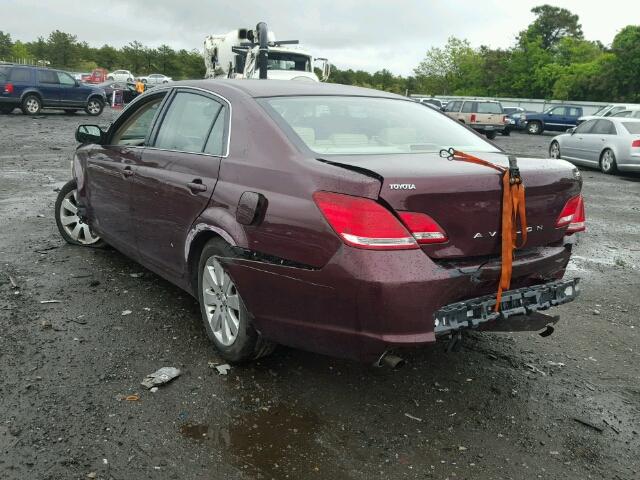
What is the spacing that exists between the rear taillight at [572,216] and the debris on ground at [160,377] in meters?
2.36

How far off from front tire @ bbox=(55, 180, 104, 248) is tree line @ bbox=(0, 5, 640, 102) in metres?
49.3

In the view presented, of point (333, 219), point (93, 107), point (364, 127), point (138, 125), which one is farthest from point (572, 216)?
point (93, 107)

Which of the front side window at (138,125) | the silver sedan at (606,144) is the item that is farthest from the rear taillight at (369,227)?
the silver sedan at (606,144)

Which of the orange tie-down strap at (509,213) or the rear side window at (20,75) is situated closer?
the orange tie-down strap at (509,213)

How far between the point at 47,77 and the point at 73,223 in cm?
2020

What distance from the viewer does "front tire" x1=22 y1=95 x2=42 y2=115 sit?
76.9 ft

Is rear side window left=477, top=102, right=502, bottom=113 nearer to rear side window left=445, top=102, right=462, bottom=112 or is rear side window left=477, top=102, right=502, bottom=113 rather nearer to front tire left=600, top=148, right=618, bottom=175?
rear side window left=445, top=102, right=462, bottom=112

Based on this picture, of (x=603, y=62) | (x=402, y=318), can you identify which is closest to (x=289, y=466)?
(x=402, y=318)

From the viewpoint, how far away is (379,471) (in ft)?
8.98

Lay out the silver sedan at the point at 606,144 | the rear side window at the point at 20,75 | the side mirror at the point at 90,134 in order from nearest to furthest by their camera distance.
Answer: the side mirror at the point at 90,134 < the silver sedan at the point at 606,144 < the rear side window at the point at 20,75

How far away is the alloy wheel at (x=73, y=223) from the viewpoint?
6.05 meters

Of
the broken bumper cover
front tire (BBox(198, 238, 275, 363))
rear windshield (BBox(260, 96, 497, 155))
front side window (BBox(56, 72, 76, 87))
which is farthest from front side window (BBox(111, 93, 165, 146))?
front side window (BBox(56, 72, 76, 87))

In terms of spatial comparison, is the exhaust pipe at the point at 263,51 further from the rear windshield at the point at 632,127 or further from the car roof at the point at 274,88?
the car roof at the point at 274,88

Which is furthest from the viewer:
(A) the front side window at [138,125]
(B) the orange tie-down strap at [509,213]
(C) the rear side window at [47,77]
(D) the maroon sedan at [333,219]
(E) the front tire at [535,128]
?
(E) the front tire at [535,128]
